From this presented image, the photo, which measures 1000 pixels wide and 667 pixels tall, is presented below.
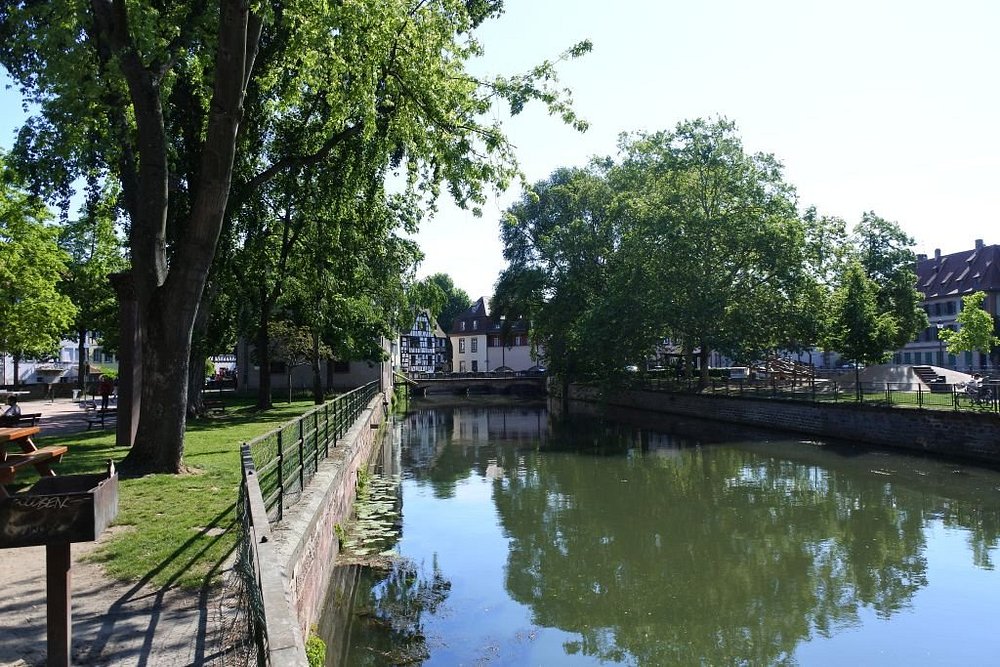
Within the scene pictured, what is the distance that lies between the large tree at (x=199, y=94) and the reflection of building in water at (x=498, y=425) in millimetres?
18786

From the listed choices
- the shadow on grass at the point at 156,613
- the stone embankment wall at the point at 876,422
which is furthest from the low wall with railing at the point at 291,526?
the stone embankment wall at the point at 876,422

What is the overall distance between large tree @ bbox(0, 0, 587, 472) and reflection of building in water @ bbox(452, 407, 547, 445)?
61.6 feet

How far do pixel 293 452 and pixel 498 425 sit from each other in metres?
28.4

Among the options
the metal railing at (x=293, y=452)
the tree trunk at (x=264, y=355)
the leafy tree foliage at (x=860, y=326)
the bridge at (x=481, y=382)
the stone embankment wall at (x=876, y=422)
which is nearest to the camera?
the metal railing at (x=293, y=452)

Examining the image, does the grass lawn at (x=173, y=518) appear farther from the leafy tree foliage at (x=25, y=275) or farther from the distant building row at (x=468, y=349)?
the distant building row at (x=468, y=349)

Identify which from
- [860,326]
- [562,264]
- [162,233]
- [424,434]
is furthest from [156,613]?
[562,264]

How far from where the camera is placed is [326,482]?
34.3ft

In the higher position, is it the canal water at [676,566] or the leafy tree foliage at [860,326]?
the leafy tree foliage at [860,326]

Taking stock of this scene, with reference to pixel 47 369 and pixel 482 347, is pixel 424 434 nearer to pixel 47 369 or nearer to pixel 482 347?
pixel 47 369

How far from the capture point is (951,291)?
208ft

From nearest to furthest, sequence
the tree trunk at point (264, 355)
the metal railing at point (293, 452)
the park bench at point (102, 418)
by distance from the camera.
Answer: the metal railing at point (293, 452) < the park bench at point (102, 418) < the tree trunk at point (264, 355)

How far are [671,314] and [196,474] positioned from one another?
26821 mm

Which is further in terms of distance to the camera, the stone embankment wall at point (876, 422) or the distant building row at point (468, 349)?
the distant building row at point (468, 349)

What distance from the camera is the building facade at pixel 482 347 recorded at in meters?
91.8
